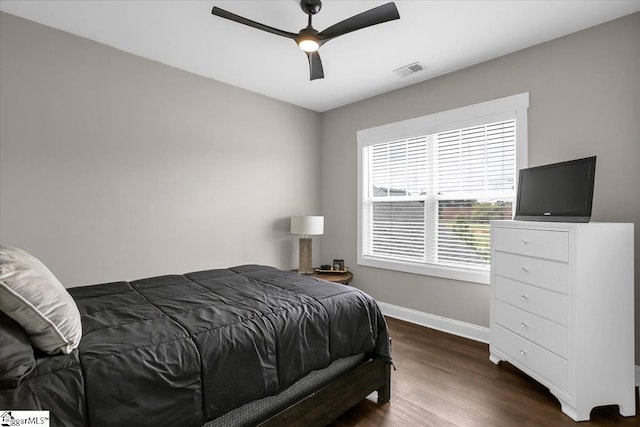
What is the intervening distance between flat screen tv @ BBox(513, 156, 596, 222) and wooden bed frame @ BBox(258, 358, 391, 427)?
1581 mm

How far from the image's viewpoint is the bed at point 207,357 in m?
1.08

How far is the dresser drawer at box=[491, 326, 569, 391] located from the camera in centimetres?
204

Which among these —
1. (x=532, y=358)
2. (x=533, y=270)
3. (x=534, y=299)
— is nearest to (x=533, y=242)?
(x=533, y=270)

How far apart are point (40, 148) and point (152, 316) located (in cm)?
192

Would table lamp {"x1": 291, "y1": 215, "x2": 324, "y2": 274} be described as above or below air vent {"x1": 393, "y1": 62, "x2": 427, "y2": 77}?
below

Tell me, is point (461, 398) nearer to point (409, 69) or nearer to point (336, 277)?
point (336, 277)

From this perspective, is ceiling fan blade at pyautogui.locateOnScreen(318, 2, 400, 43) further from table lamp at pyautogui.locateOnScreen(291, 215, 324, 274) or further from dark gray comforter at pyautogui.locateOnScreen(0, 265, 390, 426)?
table lamp at pyautogui.locateOnScreen(291, 215, 324, 274)

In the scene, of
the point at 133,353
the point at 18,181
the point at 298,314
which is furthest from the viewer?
the point at 18,181

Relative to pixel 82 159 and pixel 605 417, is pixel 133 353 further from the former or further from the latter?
pixel 605 417

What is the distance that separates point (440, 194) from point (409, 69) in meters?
1.31

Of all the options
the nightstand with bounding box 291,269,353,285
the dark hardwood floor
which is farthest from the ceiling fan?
the dark hardwood floor

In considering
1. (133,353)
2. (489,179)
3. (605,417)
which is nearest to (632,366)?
(605,417)

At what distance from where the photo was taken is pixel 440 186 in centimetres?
348

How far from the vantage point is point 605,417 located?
1.99 meters
